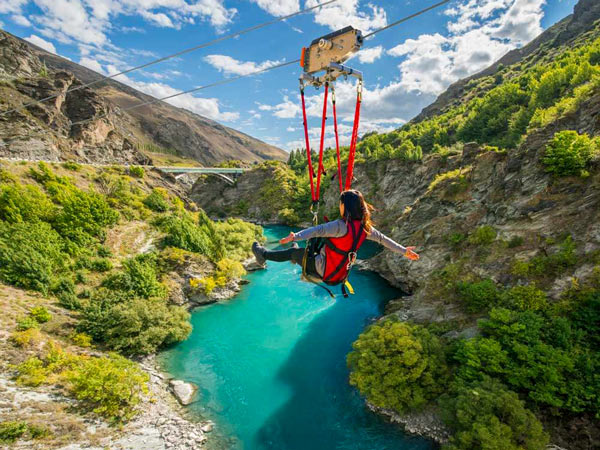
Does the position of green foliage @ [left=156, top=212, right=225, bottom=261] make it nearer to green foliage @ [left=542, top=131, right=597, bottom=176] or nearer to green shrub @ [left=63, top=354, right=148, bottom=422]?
green shrub @ [left=63, top=354, right=148, bottom=422]

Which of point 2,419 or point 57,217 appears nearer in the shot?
point 2,419

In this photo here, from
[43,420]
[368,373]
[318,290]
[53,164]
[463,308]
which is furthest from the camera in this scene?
[318,290]

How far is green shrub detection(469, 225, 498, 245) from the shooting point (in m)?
16.4

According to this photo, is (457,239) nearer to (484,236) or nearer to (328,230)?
(484,236)

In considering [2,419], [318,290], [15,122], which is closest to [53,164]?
[15,122]

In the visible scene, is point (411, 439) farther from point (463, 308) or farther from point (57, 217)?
point (57, 217)

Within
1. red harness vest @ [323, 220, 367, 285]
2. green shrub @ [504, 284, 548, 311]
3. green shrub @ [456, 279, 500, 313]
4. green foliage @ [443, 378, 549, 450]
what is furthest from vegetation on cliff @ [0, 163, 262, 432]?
green shrub @ [504, 284, 548, 311]

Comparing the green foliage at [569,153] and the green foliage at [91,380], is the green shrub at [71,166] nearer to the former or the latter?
the green foliage at [91,380]

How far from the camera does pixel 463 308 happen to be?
48.3 feet

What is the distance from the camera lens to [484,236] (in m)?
16.6

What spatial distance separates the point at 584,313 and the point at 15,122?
4782cm

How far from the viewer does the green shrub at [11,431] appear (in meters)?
8.40

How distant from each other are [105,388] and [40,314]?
6258mm

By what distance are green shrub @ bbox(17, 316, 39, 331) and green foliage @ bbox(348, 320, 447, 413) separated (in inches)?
621
